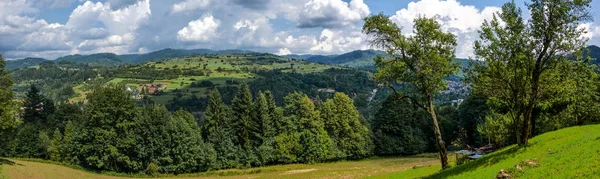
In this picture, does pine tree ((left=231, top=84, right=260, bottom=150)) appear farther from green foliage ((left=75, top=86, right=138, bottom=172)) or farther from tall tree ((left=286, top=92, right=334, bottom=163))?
green foliage ((left=75, top=86, right=138, bottom=172))

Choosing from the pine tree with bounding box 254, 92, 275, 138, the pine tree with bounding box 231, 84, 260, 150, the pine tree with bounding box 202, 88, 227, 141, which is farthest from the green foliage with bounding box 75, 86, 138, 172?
the pine tree with bounding box 254, 92, 275, 138

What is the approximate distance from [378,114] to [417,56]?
65.6 m

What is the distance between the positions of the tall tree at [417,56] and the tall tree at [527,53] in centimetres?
251

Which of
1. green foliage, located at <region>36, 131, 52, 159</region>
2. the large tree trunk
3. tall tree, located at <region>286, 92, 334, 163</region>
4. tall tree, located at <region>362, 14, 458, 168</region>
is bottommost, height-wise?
green foliage, located at <region>36, 131, 52, 159</region>

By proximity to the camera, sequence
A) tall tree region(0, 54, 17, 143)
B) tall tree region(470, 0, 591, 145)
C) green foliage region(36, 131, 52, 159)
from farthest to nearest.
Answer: green foliage region(36, 131, 52, 159), tall tree region(0, 54, 17, 143), tall tree region(470, 0, 591, 145)

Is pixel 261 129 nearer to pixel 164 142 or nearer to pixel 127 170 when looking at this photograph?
pixel 164 142

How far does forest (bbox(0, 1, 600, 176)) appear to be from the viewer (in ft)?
85.4

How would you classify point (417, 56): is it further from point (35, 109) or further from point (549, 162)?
point (35, 109)

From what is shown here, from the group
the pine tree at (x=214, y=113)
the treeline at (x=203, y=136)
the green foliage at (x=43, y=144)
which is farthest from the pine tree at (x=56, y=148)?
the pine tree at (x=214, y=113)

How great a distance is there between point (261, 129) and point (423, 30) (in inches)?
2221

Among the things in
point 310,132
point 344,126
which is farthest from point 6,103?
point 344,126

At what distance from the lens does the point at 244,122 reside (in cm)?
7912

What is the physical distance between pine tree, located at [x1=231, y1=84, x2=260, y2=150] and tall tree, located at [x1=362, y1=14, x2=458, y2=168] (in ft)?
173

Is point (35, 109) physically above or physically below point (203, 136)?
above
